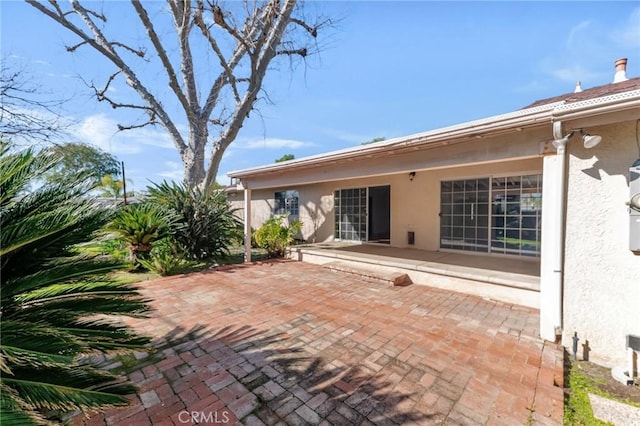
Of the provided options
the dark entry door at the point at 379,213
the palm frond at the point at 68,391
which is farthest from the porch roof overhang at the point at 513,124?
the palm frond at the point at 68,391

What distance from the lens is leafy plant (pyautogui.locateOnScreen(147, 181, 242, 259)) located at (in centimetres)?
834

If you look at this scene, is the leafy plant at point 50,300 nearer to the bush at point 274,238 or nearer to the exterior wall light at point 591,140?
the exterior wall light at point 591,140

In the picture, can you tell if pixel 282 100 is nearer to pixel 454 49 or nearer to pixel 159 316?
pixel 454 49

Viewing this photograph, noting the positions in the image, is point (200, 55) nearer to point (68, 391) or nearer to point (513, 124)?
point (513, 124)

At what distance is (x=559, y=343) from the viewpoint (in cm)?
346

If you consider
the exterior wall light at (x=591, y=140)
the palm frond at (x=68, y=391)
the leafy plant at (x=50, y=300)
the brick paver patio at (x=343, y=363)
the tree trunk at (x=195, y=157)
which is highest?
the tree trunk at (x=195, y=157)

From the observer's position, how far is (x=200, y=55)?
32.3 ft

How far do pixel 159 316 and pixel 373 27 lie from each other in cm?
772

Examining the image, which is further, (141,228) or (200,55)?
(200,55)

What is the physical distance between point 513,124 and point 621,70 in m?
6.80

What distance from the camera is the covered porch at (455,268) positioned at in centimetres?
495

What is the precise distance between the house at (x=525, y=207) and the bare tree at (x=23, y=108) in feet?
14.4

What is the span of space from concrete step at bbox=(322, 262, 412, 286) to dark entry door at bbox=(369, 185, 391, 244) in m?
3.32

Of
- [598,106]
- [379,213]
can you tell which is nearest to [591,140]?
[598,106]
